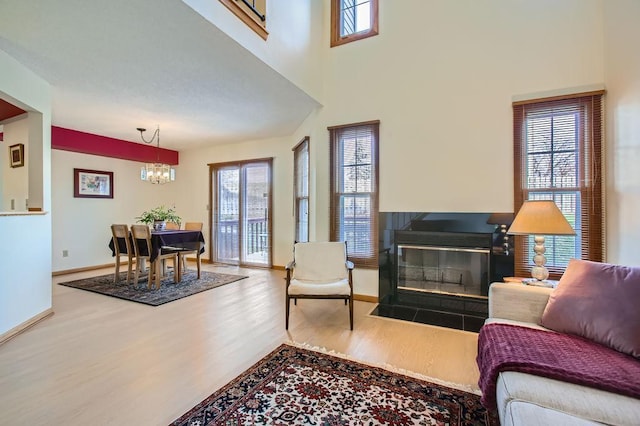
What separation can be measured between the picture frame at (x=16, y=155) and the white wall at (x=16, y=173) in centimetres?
4

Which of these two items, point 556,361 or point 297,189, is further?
point 297,189

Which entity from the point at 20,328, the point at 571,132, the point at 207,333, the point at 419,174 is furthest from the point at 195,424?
the point at 571,132

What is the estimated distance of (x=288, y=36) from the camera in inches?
128

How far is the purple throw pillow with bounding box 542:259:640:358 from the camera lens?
4.69 ft

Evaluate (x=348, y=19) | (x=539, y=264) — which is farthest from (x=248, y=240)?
(x=539, y=264)

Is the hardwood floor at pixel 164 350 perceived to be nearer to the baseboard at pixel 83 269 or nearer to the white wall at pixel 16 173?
the white wall at pixel 16 173

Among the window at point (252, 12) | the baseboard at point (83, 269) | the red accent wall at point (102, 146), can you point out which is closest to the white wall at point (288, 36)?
the window at point (252, 12)

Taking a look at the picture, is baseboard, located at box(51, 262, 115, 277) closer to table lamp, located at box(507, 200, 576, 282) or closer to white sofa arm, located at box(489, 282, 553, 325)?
white sofa arm, located at box(489, 282, 553, 325)

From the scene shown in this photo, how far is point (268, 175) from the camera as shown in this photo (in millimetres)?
5703

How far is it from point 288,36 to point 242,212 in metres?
3.55

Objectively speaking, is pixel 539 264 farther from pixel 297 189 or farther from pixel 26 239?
pixel 26 239

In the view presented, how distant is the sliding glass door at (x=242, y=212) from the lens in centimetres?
580

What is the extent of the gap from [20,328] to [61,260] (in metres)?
2.97

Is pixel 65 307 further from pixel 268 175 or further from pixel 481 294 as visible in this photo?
pixel 481 294
